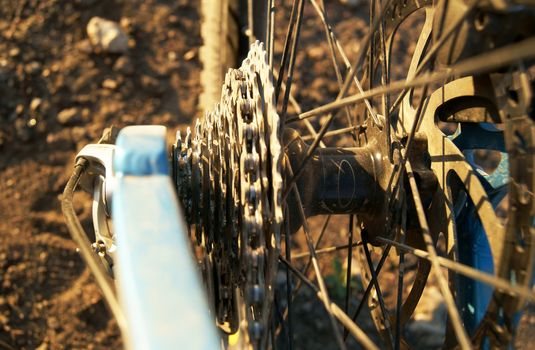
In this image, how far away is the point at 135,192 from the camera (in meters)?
0.57

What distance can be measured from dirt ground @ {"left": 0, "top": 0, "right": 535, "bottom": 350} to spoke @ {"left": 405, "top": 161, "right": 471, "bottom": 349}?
0.95 m

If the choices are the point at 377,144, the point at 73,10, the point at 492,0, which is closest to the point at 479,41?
the point at 492,0

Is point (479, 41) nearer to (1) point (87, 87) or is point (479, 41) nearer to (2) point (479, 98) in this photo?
(2) point (479, 98)

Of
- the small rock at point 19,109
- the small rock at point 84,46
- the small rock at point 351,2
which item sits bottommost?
the small rock at point 19,109

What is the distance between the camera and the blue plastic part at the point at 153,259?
48 cm

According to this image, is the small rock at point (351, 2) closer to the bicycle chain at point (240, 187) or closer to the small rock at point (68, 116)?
the small rock at point (68, 116)

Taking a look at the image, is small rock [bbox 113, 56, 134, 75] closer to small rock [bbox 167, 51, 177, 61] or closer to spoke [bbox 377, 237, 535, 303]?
small rock [bbox 167, 51, 177, 61]

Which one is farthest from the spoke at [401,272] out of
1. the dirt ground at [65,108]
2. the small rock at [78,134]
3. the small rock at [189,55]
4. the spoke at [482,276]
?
the small rock at [189,55]

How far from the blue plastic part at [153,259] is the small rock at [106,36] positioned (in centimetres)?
137

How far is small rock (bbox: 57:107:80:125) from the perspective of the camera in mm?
1815

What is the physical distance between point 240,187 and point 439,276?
0.86 ft

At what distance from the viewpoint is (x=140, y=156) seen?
23.0 inches

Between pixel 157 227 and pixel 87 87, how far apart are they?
4.70ft

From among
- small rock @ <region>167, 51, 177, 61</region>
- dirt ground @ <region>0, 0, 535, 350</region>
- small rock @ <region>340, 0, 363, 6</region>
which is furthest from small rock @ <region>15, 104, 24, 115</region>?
small rock @ <region>340, 0, 363, 6</region>
